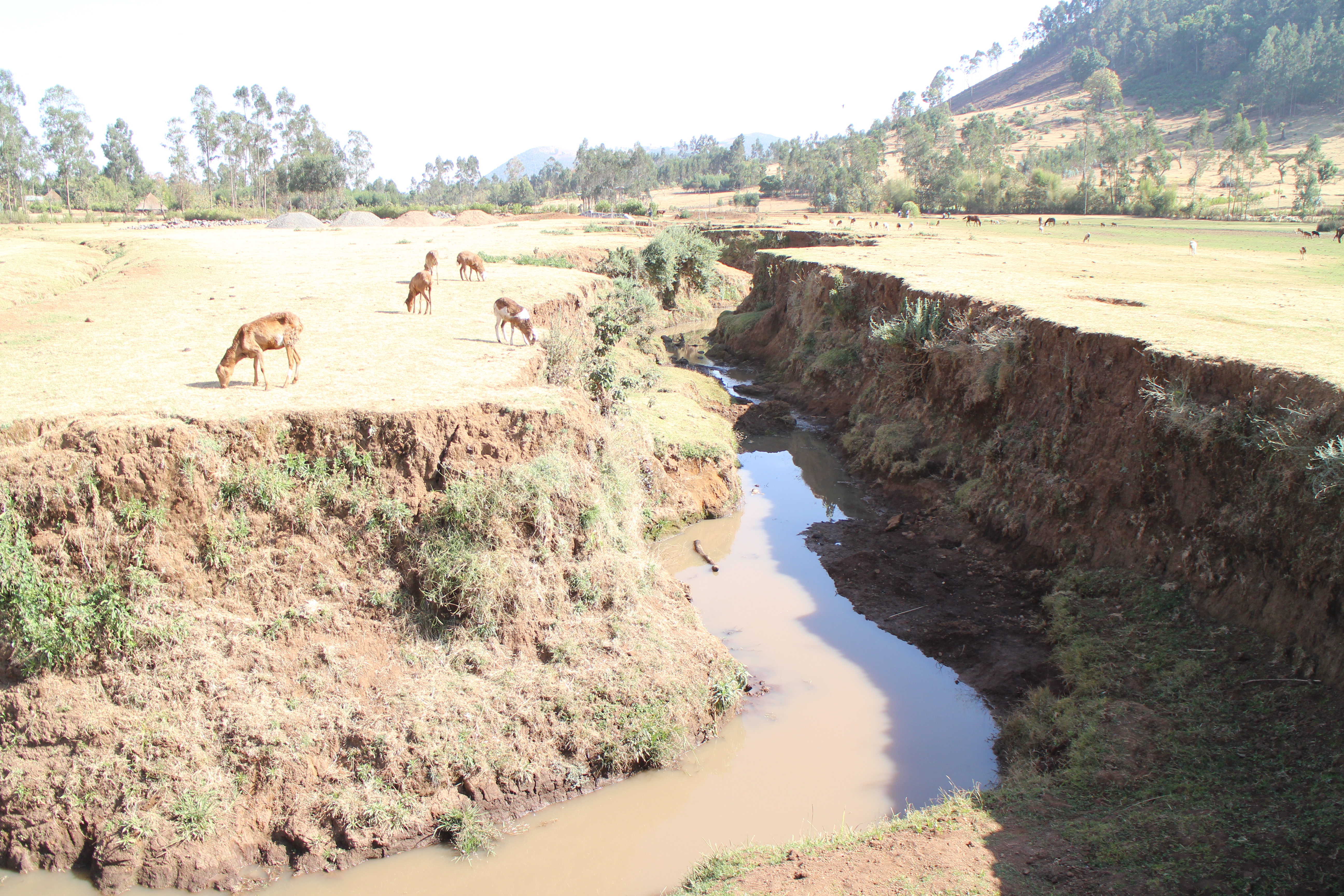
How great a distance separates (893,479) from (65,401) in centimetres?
1318

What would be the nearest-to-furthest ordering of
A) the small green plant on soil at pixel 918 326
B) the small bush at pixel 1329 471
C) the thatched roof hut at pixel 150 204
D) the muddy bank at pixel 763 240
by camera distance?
the small bush at pixel 1329 471 → the small green plant on soil at pixel 918 326 → the muddy bank at pixel 763 240 → the thatched roof hut at pixel 150 204

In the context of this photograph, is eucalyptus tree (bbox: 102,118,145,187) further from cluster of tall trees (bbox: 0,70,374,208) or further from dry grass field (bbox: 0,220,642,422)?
dry grass field (bbox: 0,220,642,422)

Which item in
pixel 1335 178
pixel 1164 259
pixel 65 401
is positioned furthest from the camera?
pixel 1335 178

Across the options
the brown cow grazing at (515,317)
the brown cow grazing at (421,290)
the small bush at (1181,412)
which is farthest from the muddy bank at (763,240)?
the small bush at (1181,412)

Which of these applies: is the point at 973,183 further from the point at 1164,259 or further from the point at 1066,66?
the point at 1066,66

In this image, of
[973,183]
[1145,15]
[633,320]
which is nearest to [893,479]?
[633,320]

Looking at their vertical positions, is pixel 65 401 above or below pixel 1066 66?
below

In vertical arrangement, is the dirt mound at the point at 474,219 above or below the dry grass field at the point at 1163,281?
above

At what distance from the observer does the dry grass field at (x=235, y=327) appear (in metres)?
9.55

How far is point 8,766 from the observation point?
711 centimetres

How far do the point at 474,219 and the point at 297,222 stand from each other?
12.5m

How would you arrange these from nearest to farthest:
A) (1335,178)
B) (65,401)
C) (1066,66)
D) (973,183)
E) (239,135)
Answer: (65,401), (1335,178), (973,183), (239,135), (1066,66)

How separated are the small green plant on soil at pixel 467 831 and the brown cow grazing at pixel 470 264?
Result: 45.2 ft

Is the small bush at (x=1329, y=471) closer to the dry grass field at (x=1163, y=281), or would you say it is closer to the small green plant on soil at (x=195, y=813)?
the dry grass field at (x=1163, y=281)
